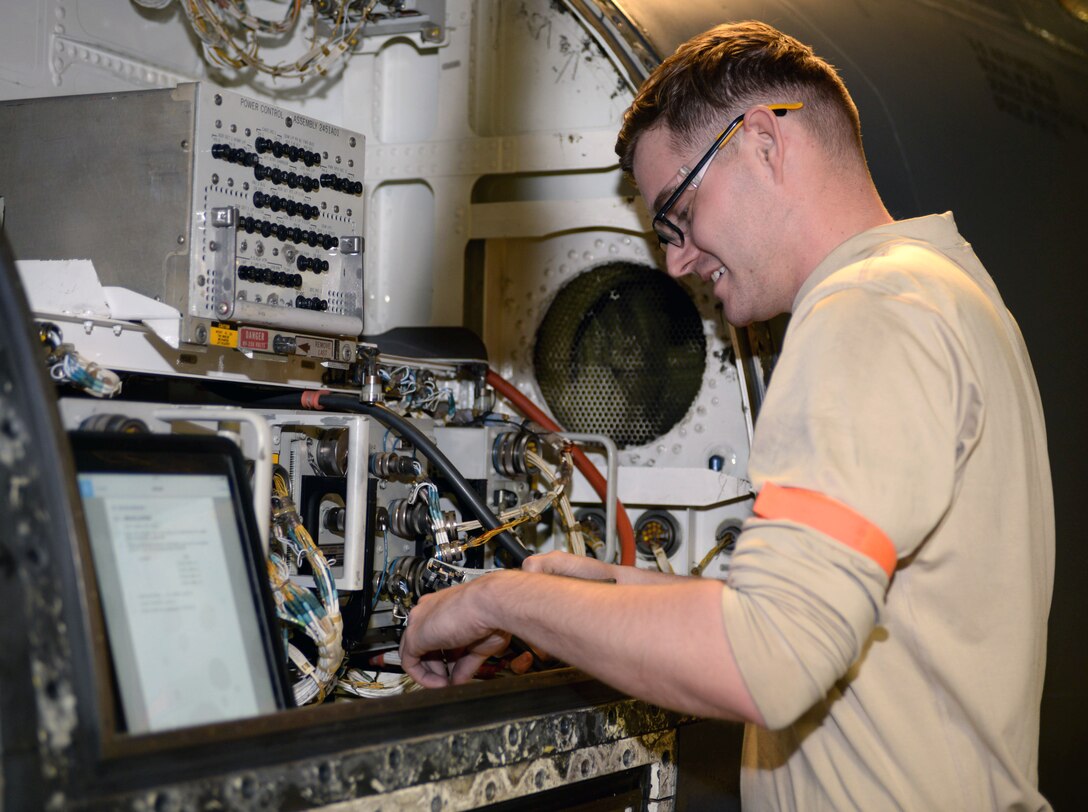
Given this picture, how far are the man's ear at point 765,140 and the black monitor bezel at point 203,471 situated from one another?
2.73 feet

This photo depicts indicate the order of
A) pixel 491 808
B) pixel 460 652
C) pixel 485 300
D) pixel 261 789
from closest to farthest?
pixel 261 789
pixel 491 808
pixel 460 652
pixel 485 300

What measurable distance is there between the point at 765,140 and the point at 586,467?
1359 mm

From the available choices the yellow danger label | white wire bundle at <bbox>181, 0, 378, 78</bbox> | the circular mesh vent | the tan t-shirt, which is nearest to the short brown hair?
the tan t-shirt

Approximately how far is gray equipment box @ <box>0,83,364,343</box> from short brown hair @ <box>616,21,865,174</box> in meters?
0.71

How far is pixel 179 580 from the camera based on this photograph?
128 cm

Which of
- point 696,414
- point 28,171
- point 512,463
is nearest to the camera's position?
point 28,171

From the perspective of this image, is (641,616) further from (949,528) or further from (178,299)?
(178,299)

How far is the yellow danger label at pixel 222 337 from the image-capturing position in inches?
75.1

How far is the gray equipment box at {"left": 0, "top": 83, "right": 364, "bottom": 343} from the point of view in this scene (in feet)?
6.18

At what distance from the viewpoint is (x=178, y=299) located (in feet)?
6.12

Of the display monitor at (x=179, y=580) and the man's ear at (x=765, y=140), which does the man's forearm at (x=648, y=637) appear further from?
the man's ear at (x=765, y=140)

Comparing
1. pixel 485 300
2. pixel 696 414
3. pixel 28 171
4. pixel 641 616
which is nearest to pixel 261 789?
pixel 641 616

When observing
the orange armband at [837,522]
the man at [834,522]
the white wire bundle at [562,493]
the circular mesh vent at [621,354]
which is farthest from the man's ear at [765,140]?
the circular mesh vent at [621,354]

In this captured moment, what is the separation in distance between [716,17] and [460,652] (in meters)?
1.76
